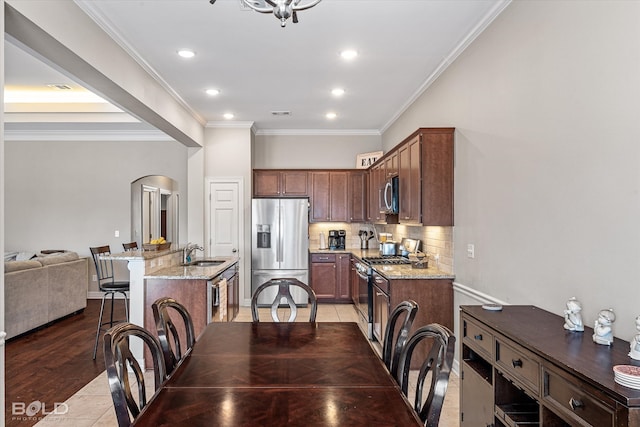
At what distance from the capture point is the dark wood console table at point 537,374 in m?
1.36

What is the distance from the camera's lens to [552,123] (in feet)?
7.77

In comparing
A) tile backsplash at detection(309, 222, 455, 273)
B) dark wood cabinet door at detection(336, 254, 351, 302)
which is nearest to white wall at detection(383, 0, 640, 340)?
tile backsplash at detection(309, 222, 455, 273)

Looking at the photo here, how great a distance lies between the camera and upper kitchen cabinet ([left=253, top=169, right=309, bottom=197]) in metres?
6.90

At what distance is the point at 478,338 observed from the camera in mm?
2309

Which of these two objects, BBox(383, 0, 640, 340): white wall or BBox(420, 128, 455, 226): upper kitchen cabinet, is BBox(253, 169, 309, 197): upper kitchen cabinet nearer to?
BBox(420, 128, 455, 226): upper kitchen cabinet

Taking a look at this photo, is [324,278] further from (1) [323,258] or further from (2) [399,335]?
(2) [399,335]

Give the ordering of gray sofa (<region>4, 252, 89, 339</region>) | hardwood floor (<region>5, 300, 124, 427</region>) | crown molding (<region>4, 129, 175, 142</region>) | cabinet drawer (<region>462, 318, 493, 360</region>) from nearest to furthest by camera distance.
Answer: cabinet drawer (<region>462, 318, 493, 360</region>), hardwood floor (<region>5, 300, 124, 427</region>), gray sofa (<region>4, 252, 89, 339</region>), crown molding (<region>4, 129, 175, 142</region>)

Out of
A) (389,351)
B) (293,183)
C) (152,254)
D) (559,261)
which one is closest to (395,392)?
(389,351)

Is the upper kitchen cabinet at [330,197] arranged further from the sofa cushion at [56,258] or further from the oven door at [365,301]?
the sofa cushion at [56,258]

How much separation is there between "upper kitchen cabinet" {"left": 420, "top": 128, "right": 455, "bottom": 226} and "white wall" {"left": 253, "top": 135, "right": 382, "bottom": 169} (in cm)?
348

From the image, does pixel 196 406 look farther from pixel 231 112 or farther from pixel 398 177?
pixel 231 112

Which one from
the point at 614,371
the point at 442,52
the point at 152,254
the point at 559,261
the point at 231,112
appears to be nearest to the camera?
the point at 614,371

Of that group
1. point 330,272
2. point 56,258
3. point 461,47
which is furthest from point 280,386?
point 56,258

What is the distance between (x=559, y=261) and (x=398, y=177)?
251 centimetres
